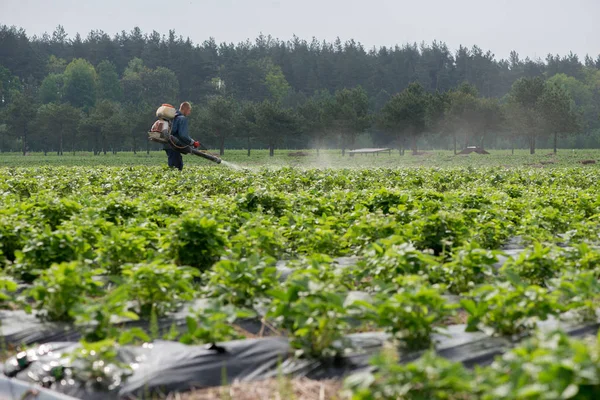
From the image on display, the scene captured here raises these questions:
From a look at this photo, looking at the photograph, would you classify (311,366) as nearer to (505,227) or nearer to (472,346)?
(472,346)

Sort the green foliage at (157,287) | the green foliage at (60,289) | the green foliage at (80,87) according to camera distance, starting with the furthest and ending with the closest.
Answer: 1. the green foliage at (80,87)
2. the green foliage at (157,287)
3. the green foliage at (60,289)

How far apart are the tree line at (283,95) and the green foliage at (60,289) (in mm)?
58092

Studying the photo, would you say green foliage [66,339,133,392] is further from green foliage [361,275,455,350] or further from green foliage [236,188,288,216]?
green foliage [236,188,288,216]

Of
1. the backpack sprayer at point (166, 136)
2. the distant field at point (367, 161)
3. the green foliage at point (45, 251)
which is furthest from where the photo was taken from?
the distant field at point (367, 161)

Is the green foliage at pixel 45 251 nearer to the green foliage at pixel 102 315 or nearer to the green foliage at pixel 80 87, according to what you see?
the green foliage at pixel 102 315

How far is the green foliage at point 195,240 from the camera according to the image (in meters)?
5.72

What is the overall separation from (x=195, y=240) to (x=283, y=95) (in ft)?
378

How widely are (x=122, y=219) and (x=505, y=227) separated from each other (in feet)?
15.0

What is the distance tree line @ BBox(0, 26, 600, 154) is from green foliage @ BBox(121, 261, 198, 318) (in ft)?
190

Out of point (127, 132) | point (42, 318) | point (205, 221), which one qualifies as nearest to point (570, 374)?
point (42, 318)

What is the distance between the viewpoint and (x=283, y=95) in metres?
119

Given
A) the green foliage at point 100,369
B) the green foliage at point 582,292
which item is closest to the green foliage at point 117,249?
the green foliage at point 100,369

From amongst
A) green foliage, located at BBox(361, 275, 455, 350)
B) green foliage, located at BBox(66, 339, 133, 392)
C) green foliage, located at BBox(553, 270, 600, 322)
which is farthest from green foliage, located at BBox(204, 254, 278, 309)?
green foliage, located at BBox(553, 270, 600, 322)

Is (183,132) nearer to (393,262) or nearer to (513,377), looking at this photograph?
(393,262)
